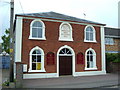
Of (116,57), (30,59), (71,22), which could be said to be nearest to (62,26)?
(71,22)

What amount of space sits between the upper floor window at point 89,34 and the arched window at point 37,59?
6008mm

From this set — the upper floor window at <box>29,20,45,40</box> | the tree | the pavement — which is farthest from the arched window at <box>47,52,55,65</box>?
the tree

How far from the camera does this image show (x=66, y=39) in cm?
1844

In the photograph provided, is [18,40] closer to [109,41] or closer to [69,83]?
[69,83]

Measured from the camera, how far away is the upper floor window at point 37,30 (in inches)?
682

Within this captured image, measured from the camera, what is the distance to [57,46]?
18.0 metres

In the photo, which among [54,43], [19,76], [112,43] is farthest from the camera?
[112,43]

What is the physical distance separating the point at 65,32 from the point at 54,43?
1.90 metres

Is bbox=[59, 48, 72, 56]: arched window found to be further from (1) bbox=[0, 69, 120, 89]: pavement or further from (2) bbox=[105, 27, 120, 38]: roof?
(2) bbox=[105, 27, 120, 38]: roof

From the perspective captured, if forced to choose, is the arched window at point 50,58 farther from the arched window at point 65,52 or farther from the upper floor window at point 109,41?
the upper floor window at point 109,41

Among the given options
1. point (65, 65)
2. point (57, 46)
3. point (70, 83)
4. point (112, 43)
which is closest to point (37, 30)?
point (57, 46)

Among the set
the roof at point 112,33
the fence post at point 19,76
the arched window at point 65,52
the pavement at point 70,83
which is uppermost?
the roof at point 112,33

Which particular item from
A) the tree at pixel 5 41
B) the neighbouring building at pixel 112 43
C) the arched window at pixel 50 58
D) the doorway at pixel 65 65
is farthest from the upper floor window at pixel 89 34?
the tree at pixel 5 41

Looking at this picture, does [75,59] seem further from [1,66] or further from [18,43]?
[1,66]
